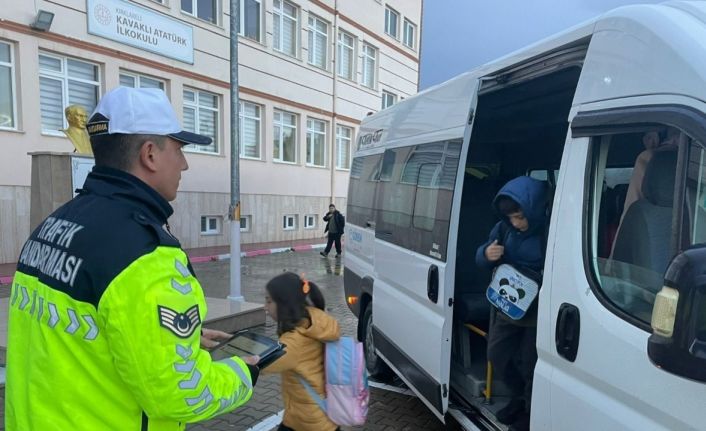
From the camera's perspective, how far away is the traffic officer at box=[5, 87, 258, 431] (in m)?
1.26

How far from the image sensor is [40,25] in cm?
1016

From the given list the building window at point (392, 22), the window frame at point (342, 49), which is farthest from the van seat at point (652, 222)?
the building window at point (392, 22)

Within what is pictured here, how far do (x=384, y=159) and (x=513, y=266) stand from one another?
221 centimetres

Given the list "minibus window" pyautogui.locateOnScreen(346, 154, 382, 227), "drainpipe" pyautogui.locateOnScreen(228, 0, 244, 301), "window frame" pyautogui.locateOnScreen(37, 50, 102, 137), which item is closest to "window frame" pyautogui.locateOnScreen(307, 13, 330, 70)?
"window frame" pyautogui.locateOnScreen(37, 50, 102, 137)

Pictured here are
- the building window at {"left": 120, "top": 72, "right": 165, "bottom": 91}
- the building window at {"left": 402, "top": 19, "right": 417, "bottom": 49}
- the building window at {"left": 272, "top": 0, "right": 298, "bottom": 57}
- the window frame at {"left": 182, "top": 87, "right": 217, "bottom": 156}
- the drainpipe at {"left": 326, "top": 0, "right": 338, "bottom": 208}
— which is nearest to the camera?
the building window at {"left": 120, "top": 72, "right": 165, "bottom": 91}

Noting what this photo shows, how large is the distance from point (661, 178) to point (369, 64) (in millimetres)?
21556

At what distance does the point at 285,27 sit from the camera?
17.2 m

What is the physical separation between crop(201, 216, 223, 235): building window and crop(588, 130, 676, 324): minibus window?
13532 millimetres

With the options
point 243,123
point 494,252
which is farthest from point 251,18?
point 494,252

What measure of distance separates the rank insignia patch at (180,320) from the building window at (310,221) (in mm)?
17416

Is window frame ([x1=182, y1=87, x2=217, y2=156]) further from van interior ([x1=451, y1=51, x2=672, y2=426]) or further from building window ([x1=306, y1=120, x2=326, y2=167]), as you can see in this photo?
van interior ([x1=451, y1=51, x2=672, y2=426])

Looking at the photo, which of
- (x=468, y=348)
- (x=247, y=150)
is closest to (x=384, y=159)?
(x=468, y=348)

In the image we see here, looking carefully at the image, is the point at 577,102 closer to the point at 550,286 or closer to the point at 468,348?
the point at 550,286

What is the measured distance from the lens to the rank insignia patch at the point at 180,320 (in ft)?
4.14
